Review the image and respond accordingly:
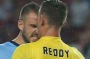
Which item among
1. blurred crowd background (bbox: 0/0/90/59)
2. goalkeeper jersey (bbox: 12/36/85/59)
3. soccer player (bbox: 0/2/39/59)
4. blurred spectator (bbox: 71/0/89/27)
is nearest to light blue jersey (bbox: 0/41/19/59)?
soccer player (bbox: 0/2/39/59)

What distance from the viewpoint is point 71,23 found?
6.53 metres

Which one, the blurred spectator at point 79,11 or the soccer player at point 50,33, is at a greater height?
the soccer player at point 50,33

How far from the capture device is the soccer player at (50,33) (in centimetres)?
164

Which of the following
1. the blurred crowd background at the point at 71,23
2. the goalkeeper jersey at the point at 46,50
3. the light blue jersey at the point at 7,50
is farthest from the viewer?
the blurred crowd background at the point at 71,23

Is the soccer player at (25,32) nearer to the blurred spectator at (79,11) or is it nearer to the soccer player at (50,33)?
the soccer player at (50,33)

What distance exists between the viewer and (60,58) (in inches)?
65.3

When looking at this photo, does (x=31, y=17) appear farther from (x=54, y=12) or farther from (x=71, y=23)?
(x=71, y=23)

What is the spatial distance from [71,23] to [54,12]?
4902mm

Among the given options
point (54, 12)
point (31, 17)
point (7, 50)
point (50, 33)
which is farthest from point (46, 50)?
point (31, 17)

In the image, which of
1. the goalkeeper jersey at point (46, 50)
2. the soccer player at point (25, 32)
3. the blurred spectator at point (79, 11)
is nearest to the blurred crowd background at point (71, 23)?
the blurred spectator at point (79, 11)

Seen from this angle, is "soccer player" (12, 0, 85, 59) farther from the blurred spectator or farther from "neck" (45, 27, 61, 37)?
the blurred spectator

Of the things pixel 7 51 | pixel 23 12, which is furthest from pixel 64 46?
pixel 23 12

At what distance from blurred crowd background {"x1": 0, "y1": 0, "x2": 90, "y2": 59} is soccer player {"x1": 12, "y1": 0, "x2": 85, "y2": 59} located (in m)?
4.33

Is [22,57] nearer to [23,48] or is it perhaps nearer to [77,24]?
[23,48]
